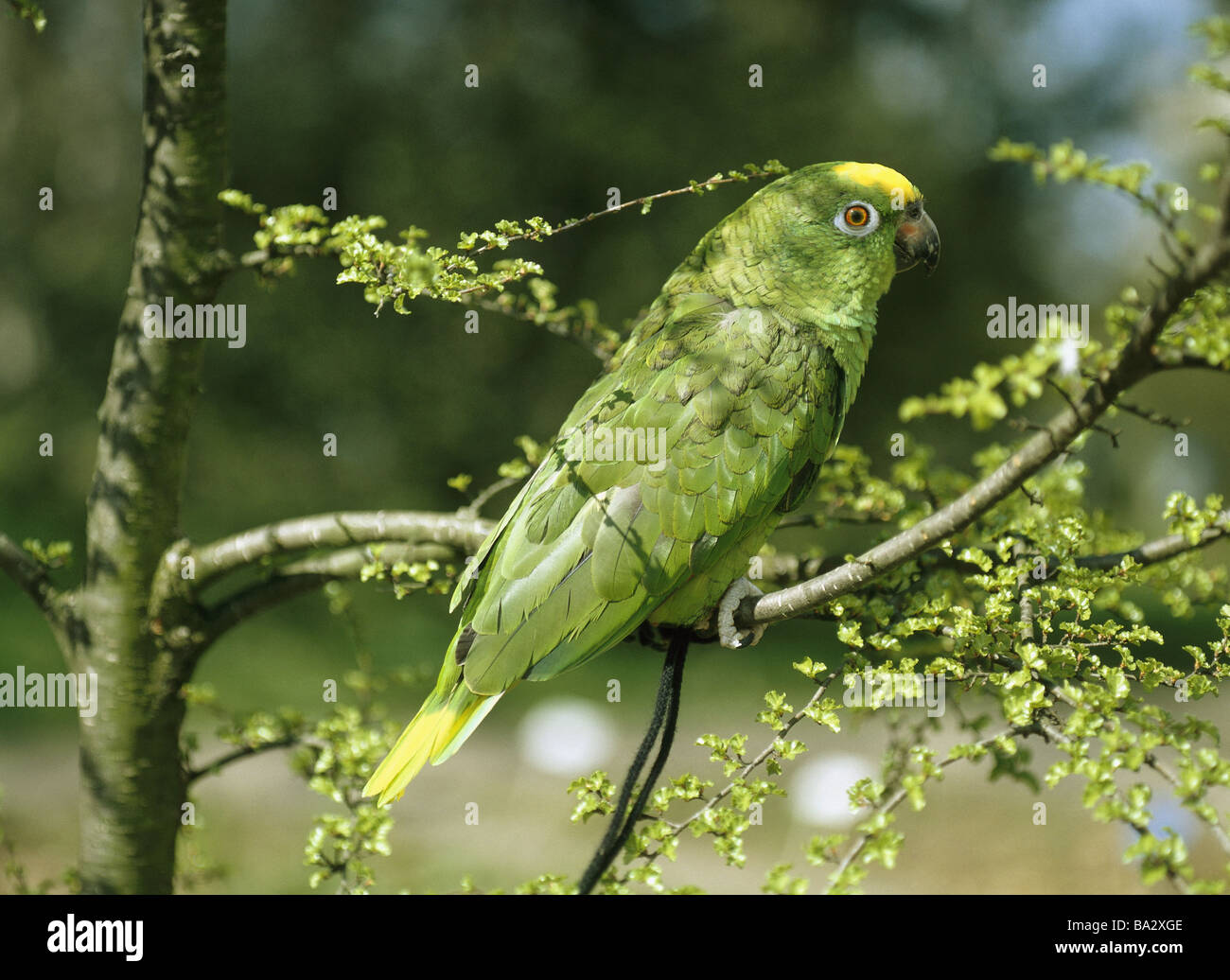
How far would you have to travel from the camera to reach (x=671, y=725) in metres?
1.72

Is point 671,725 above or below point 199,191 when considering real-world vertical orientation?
below

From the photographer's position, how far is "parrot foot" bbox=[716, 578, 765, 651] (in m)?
2.08

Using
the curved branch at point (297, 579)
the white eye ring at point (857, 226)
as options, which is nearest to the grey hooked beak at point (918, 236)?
the white eye ring at point (857, 226)

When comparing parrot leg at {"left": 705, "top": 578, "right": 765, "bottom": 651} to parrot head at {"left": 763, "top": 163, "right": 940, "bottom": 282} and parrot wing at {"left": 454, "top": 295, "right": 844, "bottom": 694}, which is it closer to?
parrot wing at {"left": 454, "top": 295, "right": 844, "bottom": 694}

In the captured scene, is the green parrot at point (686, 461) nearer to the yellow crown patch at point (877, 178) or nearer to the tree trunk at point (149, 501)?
the yellow crown patch at point (877, 178)

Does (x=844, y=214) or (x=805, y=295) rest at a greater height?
(x=844, y=214)

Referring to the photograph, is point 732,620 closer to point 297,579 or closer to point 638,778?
point 638,778

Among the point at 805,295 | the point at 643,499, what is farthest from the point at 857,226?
the point at 643,499

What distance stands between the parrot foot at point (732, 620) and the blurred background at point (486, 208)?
13.4ft

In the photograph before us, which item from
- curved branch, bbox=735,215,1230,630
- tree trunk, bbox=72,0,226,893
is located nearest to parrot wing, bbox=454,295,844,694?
curved branch, bbox=735,215,1230,630

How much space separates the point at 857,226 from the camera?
88.7 inches

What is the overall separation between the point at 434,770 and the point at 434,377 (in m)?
2.89
